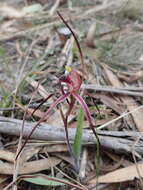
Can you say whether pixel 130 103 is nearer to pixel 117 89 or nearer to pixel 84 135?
pixel 117 89

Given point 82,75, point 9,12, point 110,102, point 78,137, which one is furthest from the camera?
point 9,12

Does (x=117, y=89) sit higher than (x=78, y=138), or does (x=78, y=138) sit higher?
(x=78, y=138)

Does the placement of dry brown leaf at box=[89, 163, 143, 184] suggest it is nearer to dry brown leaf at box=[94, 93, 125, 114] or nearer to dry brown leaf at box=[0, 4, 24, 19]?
dry brown leaf at box=[94, 93, 125, 114]

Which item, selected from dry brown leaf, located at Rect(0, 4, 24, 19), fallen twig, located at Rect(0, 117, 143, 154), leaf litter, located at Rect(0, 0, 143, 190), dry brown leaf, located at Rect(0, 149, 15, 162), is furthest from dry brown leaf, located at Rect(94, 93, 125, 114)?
dry brown leaf, located at Rect(0, 4, 24, 19)

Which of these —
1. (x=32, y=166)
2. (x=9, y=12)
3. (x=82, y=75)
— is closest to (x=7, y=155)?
(x=32, y=166)

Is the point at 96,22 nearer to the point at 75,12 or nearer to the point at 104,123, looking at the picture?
the point at 75,12

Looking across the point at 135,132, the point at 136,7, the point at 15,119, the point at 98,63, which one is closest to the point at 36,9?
the point at 136,7

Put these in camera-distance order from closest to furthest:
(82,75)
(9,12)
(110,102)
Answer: (110,102), (82,75), (9,12)
